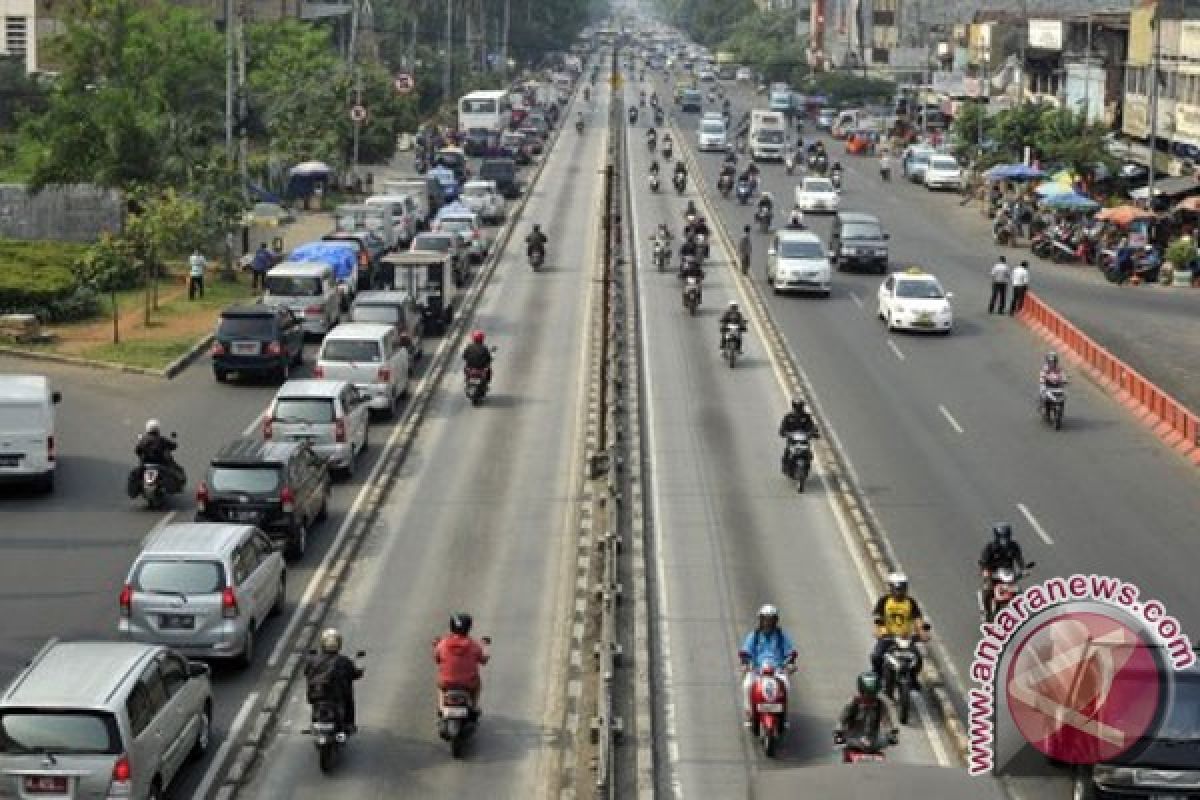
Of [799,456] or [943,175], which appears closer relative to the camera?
[799,456]

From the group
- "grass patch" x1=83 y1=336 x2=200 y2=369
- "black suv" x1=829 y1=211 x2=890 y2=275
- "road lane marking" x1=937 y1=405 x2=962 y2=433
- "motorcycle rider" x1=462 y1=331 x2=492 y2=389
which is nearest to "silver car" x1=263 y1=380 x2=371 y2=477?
"motorcycle rider" x1=462 y1=331 x2=492 y2=389

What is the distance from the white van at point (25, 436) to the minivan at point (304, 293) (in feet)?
49.0

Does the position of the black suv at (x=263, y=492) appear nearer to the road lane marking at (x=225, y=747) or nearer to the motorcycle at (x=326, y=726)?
the road lane marking at (x=225, y=747)

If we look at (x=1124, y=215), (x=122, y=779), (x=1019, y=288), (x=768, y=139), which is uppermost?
(x=768, y=139)

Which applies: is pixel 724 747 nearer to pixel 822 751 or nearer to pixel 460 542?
pixel 822 751

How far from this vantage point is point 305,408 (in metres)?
34.2

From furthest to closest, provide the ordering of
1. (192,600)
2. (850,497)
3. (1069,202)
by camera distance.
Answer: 1. (1069,202)
2. (850,497)
3. (192,600)

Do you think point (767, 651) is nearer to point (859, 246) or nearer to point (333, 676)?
point (333, 676)

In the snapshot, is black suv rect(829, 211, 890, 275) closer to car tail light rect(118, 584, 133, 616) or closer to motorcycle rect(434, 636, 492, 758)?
car tail light rect(118, 584, 133, 616)

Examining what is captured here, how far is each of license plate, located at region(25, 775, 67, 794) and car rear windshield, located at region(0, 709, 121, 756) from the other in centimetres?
21

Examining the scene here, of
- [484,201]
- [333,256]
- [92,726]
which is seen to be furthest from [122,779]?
[484,201]

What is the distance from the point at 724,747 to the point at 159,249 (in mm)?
35030

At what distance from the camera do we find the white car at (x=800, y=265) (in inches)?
2255

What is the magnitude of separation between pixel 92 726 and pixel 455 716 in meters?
3.91
